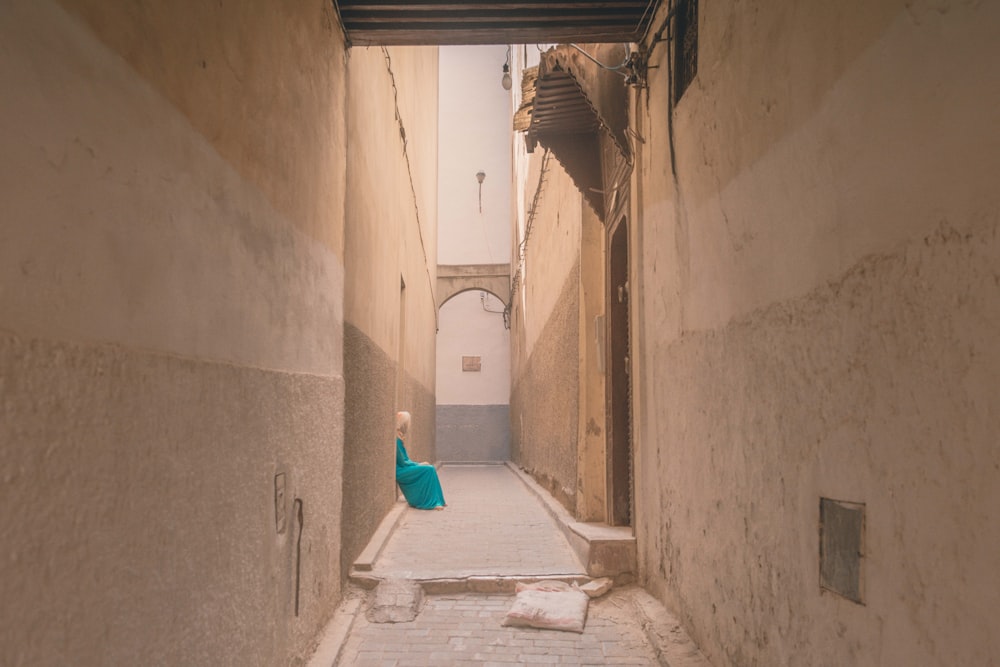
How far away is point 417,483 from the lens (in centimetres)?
880

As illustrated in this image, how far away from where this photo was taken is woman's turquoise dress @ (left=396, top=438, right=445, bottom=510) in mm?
8758

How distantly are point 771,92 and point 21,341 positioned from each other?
238 centimetres

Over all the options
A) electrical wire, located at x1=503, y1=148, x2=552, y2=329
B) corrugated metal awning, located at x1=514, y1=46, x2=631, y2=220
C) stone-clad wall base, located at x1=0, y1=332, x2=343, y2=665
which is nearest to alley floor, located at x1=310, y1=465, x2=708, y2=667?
stone-clad wall base, located at x1=0, y1=332, x2=343, y2=665

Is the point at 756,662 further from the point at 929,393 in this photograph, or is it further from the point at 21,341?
the point at 21,341

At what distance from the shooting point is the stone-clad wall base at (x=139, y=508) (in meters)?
1.32

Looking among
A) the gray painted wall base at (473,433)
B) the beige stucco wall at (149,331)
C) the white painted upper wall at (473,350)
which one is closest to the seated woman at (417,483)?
the beige stucco wall at (149,331)

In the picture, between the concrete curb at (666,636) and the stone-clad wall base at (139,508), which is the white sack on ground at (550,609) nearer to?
the concrete curb at (666,636)

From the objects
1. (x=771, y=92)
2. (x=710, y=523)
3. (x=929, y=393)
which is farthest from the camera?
(x=710, y=523)

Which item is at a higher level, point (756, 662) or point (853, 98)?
point (853, 98)

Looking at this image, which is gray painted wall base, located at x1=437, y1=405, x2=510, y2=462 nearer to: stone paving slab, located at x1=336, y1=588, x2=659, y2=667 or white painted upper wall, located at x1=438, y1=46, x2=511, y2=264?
white painted upper wall, located at x1=438, y1=46, x2=511, y2=264

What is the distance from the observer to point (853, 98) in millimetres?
2076

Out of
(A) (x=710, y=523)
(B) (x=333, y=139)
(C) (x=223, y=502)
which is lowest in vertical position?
(A) (x=710, y=523)

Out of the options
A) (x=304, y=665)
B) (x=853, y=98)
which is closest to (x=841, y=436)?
(x=853, y=98)

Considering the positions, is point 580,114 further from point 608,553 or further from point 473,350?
point 473,350
